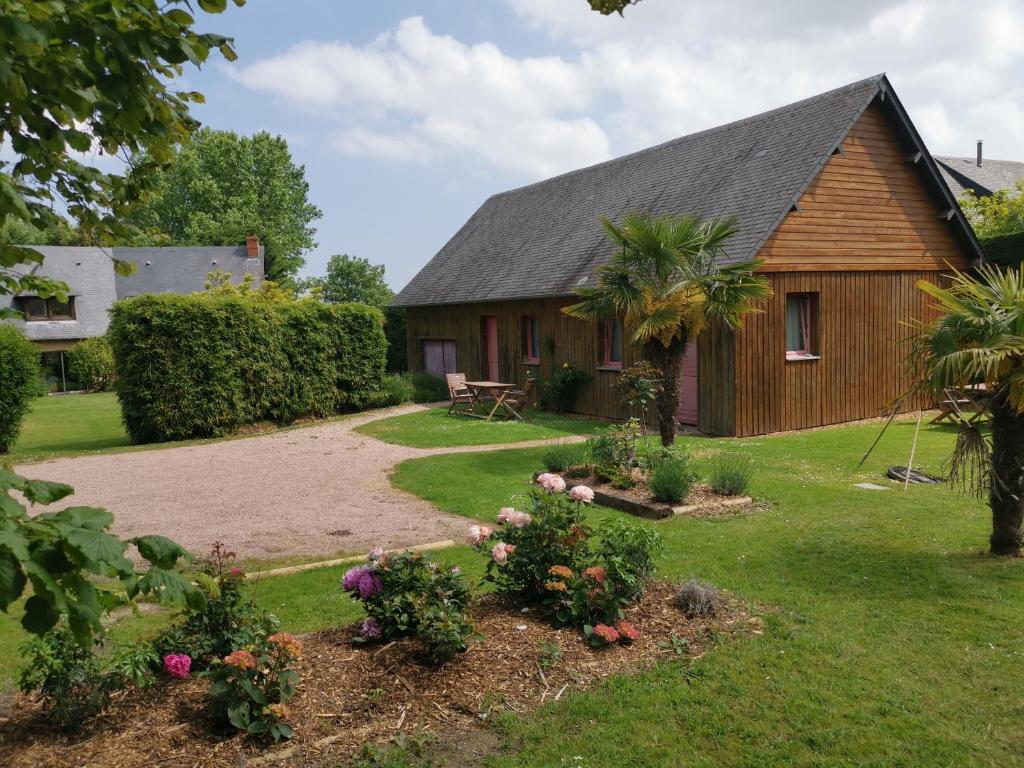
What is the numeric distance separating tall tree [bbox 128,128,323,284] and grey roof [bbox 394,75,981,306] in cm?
2858

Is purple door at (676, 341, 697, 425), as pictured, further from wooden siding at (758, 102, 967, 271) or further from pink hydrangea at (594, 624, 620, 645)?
pink hydrangea at (594, 624, 620, 645)

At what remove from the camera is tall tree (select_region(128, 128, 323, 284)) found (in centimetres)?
5384

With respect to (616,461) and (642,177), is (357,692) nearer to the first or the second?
(616,461)

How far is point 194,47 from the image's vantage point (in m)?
2.98

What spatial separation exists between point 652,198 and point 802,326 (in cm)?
574

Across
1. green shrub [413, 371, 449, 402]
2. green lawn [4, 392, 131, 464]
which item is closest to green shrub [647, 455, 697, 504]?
green lawn [4, 392, 131, 464]

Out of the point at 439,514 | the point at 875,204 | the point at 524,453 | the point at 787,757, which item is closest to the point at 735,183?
the point at 875,204

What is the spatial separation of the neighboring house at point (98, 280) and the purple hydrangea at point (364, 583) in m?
33.4

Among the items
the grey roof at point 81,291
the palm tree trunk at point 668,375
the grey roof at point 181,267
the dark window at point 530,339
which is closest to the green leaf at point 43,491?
the palm tree trunk at point 668,375

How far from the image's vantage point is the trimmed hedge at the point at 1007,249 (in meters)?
18.5

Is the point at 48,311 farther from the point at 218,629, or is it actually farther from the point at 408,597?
the point at 408,597

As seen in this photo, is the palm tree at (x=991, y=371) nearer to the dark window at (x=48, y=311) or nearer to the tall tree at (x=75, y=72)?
the tall tree at (x=75, y=72)

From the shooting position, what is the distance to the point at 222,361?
1858 cm

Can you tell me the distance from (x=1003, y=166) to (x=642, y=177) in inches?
1288
